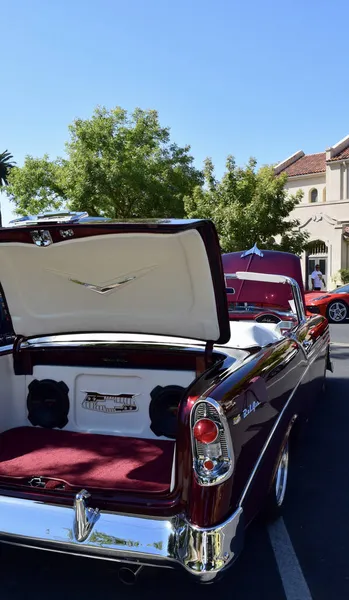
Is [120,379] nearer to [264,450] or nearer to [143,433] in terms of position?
[143,433]

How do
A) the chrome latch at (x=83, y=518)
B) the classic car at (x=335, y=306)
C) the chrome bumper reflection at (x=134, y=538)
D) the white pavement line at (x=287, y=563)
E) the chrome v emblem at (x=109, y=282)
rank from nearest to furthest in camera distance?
the chrome bumper reflection at (x=134, y=538)
the chrome latch at (x=83, y=518)
the white pavement line at (x=287, y=563)
the chrome v emblem at (x=109, y=282)
the classic car at (x=335, y=306)

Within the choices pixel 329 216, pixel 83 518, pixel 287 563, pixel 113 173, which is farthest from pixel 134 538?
pixel 329 216

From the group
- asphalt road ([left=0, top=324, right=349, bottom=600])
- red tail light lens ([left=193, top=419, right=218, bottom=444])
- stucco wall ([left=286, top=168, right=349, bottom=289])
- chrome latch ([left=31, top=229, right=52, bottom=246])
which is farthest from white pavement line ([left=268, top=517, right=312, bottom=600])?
stucco wall ([left=286, top=168, right=349, bottom=289])

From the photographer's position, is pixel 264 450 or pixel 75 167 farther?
pixel 75 167

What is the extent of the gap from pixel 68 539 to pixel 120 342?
142 cm

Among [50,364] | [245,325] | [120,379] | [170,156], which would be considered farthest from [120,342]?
[170,156]

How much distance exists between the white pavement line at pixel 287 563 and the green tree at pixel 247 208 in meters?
17.0

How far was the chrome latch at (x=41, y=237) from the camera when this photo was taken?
279 cm

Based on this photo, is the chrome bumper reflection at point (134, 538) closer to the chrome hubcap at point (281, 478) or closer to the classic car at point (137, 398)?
the classic car at point (137, 398)

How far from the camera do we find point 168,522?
2207 millimetres

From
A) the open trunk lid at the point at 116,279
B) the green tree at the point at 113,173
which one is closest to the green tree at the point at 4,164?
the green tree at the point at 113,173

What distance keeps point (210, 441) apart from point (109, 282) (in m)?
1.24

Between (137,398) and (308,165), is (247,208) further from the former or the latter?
(137,398)

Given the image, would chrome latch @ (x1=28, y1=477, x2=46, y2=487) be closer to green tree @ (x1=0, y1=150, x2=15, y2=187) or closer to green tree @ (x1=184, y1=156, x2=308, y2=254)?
green tree @ (x1=184, y1=156, x2=308, y2=254)
